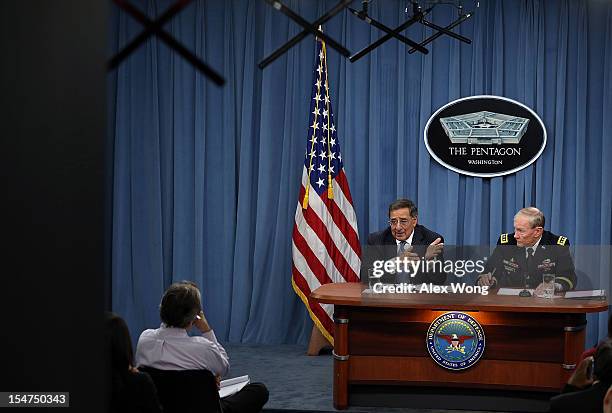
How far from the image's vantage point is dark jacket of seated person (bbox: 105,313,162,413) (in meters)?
2.88

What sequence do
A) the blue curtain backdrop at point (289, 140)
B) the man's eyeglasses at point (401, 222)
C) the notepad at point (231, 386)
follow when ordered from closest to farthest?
the notepad at point (231, 386)
the man's eyeglasses at point (401, 222)
the blue curtain backdrop at point (289, 140)

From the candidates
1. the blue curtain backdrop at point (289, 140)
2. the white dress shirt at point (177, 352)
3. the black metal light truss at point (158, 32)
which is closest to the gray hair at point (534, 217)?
the blue curtain backdrop at point (289, 140)

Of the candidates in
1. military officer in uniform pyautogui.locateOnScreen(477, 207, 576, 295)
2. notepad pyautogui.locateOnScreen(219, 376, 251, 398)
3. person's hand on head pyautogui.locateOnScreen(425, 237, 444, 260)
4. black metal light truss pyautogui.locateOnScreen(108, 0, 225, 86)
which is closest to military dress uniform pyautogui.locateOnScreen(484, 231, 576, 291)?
military officer in uniform pyautogui.locateOnScreen(477, 207, 576, 295)

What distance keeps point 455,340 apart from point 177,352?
185 centimetres

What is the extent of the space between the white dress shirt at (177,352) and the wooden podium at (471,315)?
4.28 feet

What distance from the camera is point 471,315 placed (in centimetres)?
465

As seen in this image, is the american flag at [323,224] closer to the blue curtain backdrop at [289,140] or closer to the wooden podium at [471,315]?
the blue curtain backdrop at [289,140]

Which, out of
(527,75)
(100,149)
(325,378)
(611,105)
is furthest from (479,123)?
(100,149)

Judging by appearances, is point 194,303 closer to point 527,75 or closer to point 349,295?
point 349,295

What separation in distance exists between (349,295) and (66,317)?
9.65ft

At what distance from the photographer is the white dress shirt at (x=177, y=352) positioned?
3.40 m

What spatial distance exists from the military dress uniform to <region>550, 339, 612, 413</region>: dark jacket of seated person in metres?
1.52

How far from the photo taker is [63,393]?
196 cm

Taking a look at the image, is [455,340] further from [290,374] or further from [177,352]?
[177,352]
